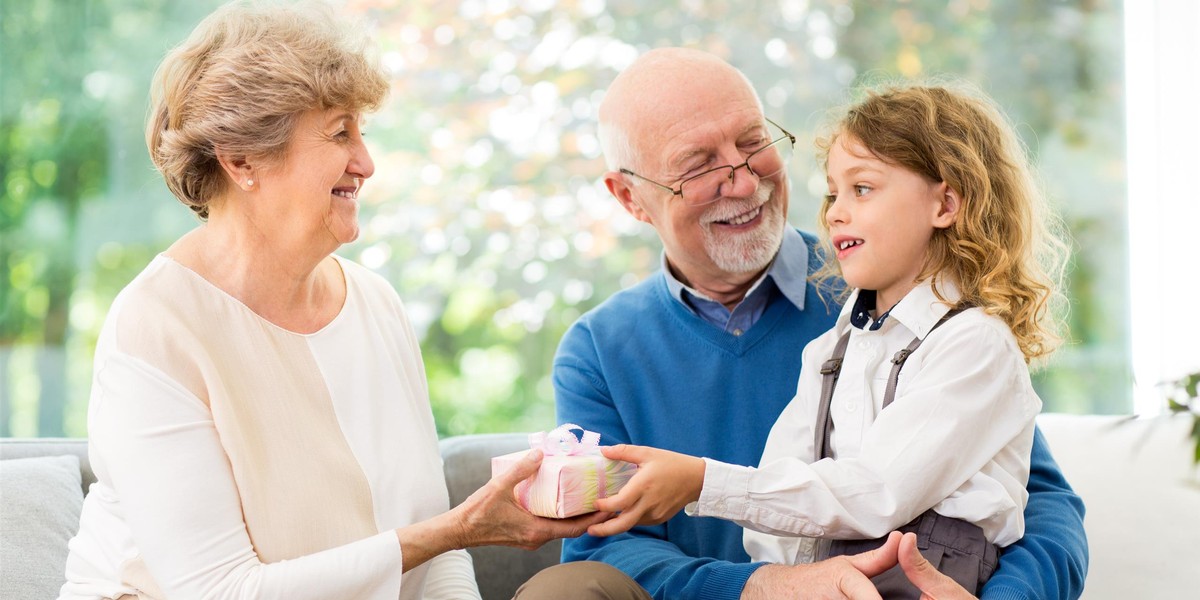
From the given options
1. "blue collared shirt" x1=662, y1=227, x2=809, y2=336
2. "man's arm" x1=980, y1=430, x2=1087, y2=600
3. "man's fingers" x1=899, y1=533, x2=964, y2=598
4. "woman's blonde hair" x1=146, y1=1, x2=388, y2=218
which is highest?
"woman's blonde hair" x1=146, y1=1, x2=388, y2=218

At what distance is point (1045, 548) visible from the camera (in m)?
1.76

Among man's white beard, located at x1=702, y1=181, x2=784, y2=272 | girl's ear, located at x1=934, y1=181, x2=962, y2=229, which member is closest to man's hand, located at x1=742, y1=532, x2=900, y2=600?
girl's ear, located at x1=934, y1=181, x2=962, y2=229

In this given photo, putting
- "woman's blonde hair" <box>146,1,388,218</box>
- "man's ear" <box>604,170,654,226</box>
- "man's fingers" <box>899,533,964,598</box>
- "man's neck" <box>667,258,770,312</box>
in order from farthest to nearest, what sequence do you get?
"man's ear" <box>604,170,654,226</box> → "man's neck" <box>667,258,770,312</box> → "woman's blonde hair" <box>146,1,388,218</box> → "man's fingers" <box>899,533,964,598</box>

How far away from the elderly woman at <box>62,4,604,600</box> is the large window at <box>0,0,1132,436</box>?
1662mm

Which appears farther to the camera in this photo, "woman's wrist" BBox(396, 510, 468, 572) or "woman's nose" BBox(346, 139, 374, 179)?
→ "woman's nose" BBox(346, 139, 374, 179)

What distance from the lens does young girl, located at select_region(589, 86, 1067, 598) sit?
1.61m

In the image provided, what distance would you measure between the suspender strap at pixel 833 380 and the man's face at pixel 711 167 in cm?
36

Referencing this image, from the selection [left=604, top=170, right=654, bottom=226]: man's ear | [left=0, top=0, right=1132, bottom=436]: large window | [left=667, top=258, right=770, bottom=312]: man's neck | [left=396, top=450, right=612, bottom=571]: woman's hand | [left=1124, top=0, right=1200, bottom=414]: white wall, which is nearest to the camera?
[left=396, top=450, right=612, bottom=571]: woman's hand

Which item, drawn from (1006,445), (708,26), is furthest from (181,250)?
(708,26)

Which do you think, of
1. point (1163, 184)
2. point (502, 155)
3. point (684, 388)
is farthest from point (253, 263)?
point (1163, 184)

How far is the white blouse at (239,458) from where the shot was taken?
1.56 metres

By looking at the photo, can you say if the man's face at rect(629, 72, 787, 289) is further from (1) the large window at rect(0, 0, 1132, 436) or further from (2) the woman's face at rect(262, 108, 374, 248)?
(1) the large window at rect(0, 0, 1132, 436)

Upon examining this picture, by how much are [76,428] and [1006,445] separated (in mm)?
2955

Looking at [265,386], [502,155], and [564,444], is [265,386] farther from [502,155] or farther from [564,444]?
[502,155]
